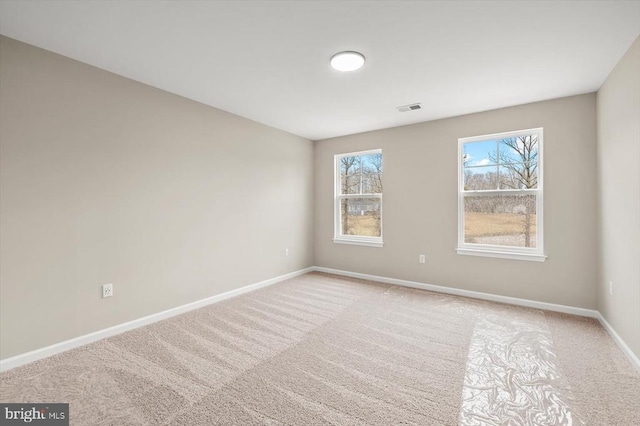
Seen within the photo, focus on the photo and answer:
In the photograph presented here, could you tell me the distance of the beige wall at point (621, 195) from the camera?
84.0 inches

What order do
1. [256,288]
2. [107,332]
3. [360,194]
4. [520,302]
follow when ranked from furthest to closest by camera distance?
[360,194], [256,288], [520,302], [107,332]

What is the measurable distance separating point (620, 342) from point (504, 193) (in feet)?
5.95

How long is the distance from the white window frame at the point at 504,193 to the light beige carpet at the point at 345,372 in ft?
2.23

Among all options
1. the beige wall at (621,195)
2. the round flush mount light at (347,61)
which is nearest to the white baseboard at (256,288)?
the beige wall at (621,195)

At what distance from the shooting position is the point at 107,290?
8.54 ft

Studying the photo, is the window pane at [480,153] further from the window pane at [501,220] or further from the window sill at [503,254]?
the window sill at [503,254]

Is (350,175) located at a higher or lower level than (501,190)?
higher

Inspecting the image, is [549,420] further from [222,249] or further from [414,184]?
[222,249]

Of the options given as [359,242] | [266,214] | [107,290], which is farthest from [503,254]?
[107,290]

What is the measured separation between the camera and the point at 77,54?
2.32 meters

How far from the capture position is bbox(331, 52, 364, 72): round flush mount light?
2.30m

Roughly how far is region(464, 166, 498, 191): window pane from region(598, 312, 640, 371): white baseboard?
5.72 ft

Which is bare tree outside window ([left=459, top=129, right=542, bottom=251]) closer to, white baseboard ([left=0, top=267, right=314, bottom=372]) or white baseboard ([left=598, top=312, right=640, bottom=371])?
white baseboard ([left=598, top=312, right=640, bottom=371])

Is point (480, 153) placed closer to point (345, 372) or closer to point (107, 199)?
point (345, 372)
